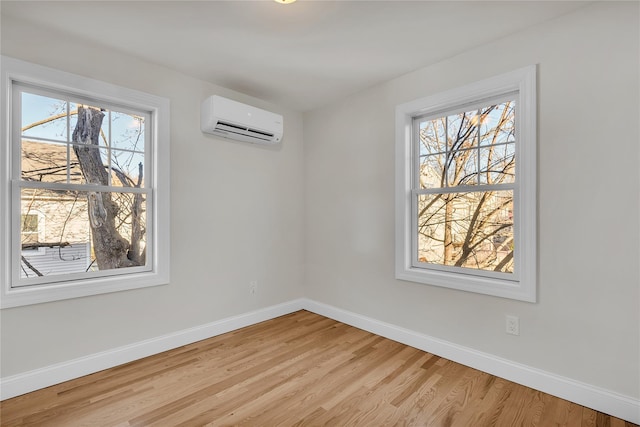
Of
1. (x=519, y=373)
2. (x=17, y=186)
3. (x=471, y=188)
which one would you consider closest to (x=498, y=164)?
(x=471, y=188)

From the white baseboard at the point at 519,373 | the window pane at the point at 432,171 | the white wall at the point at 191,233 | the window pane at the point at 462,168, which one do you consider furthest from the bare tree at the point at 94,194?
the window pane at the point at 462,168

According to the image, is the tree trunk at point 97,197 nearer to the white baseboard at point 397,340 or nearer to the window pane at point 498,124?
the white baseboard at point 397,340

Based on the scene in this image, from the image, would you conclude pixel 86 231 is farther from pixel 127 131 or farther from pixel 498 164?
pixel 498 164

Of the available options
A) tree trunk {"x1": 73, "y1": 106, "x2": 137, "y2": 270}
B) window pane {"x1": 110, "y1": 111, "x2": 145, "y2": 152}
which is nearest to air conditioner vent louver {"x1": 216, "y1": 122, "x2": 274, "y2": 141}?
window pane {"x1": 110, "y1": 111, "x2": 145, "y2": 152}

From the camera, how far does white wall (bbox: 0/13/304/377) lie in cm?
217

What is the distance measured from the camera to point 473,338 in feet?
8.07

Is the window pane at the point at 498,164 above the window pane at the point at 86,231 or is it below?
above

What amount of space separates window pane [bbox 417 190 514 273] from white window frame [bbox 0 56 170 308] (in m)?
2.36

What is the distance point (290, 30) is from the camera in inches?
87.4

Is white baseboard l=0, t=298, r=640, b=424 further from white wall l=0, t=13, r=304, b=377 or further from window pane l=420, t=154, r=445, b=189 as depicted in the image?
window pane l=420, t=154, r=445, b=189

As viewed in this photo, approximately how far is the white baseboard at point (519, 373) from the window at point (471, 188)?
0.50 metres

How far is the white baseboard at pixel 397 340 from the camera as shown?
6.26 feet

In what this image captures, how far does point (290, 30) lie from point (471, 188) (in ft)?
6.07

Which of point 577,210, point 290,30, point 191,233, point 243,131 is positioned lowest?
point 191,233
